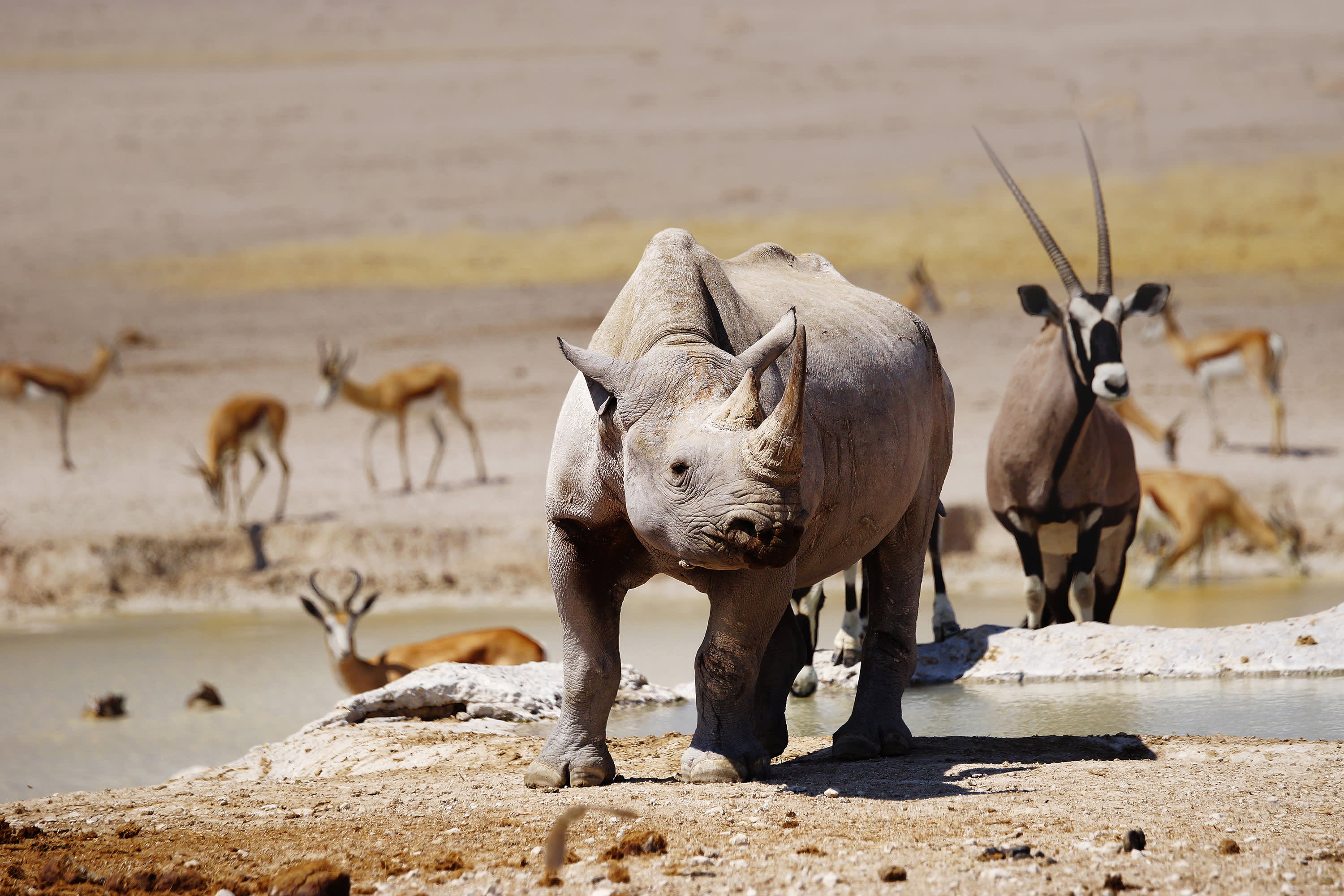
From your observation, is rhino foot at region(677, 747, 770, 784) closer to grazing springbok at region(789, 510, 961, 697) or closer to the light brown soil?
the light brown soil

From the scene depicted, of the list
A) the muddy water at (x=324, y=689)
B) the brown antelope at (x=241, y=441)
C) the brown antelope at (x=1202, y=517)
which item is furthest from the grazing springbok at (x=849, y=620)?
the brown antelope at (x=241, y=441)

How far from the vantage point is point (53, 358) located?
1135 inches

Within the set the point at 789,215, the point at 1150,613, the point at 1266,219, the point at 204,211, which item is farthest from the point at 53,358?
the point at 1266,219

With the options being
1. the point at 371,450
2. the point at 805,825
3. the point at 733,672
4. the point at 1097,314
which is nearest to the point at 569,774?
the point at 733,672

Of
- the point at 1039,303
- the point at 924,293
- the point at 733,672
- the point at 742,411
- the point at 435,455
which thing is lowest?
the point at 733,672

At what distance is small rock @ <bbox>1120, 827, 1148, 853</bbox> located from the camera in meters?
3.81

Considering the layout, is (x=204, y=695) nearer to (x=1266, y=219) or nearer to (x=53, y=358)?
(x=53, y=358)

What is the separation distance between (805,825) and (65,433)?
19.6 meters

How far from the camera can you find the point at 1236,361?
70.3ft

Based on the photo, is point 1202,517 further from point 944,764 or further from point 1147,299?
point 944,764

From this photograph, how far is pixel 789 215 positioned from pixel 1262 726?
29915 millimetres

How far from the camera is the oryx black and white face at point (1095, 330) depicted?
904 centimetres

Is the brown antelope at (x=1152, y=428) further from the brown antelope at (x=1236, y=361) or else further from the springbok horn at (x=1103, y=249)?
the springbok horn at (x=1103, y=249)

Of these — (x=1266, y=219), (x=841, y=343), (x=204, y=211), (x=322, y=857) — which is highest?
(x=204, y=211)
